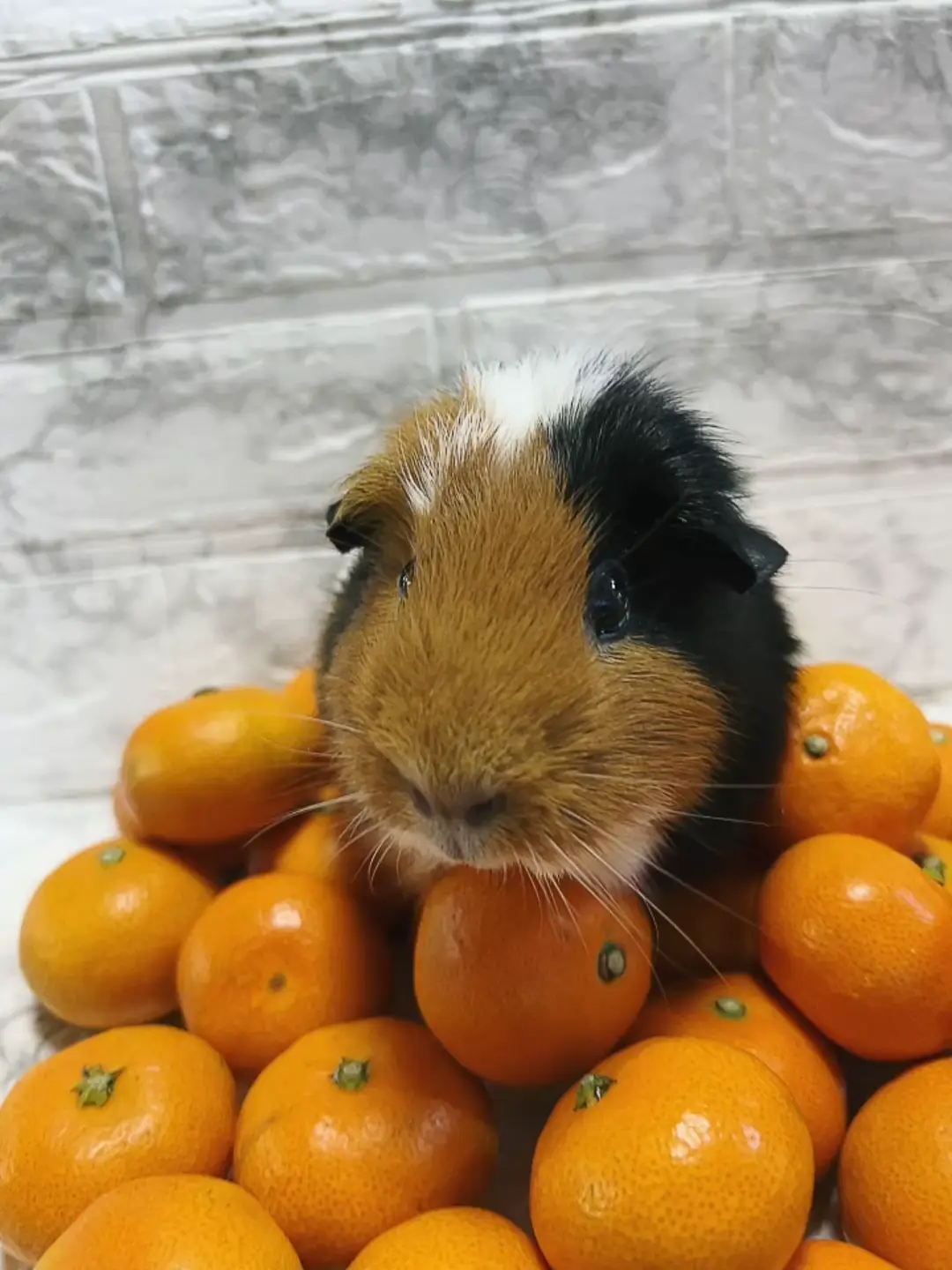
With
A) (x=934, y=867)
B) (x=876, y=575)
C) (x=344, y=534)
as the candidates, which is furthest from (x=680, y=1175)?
(x=876, y=575)

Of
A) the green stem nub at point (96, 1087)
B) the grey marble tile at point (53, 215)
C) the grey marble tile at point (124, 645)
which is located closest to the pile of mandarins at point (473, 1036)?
the green stem nub at point (96, 1087)

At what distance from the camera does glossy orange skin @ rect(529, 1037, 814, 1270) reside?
59cm

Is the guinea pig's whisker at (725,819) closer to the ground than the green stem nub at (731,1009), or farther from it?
farther from it

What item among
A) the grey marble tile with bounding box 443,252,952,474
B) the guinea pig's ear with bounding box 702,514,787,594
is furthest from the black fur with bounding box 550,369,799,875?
the grey marble tile with bounding box 443,252,952,474

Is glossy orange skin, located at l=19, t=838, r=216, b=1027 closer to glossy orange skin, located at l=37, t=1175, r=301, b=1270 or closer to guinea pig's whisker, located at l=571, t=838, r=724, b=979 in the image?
glossy orange skin, located at l=37, t=1175, r=301, b=1270

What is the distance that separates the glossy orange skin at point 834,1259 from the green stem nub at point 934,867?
30 centimetres

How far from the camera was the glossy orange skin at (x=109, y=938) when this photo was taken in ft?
2.95

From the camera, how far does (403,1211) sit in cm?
70

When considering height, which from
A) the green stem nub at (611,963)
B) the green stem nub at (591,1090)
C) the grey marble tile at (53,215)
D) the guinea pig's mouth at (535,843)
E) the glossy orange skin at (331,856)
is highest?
the grey marble tile at (53,215)

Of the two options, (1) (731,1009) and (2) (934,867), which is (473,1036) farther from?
(2) (934,867)

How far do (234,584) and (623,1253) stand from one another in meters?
0.82

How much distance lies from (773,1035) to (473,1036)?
0.21m

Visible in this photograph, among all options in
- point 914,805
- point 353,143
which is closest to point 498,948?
point 914,805

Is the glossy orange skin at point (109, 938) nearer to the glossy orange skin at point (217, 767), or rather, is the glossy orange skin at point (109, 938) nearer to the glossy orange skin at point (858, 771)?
the glossy orange skin at point (217, 767)
